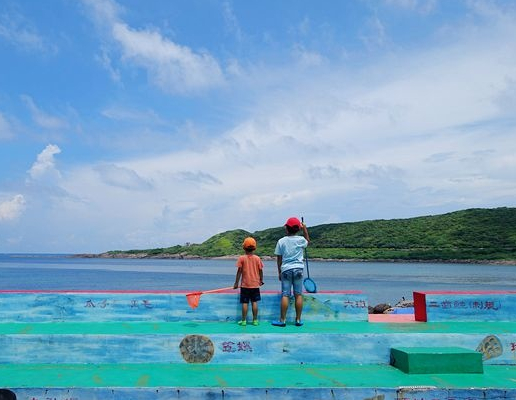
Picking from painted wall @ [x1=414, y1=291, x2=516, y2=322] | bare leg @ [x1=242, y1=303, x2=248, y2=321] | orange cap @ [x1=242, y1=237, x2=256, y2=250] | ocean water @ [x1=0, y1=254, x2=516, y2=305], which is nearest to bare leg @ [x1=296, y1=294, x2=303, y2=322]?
bare leg @ [x1=242, y1=303, x2=248, y2=321]

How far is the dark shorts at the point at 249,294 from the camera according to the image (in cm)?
862

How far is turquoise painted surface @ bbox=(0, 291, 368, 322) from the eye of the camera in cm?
899

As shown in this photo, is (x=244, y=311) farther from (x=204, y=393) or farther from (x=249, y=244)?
(x=204, y=393)

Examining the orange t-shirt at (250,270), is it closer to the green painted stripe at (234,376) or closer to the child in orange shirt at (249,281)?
the child in orange shirt at (249,281)

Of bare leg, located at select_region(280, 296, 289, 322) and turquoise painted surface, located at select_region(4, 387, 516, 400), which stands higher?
bare leg, located at select_region(280, 296, 289, 322)

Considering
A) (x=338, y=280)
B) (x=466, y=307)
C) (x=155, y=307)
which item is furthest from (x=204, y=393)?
(x=338, y=280)

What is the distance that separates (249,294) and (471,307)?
414cm

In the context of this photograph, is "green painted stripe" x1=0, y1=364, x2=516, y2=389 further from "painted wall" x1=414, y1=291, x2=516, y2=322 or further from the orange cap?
the orange cap

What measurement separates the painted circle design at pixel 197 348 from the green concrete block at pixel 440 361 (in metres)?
2.78

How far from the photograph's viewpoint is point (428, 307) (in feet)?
30.0

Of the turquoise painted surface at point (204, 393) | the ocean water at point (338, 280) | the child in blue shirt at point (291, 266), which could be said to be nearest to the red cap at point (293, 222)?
the child in blue shirt at point (291, 266)

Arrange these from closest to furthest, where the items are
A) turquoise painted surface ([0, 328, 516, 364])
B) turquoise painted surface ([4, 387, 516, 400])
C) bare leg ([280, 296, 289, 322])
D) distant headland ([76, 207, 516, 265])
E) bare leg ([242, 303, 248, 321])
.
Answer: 1. turquoise painted surface ([4, 387, 516, 400])
2. turquoise painted surface ([0, 328, 516, 364])
3. bare leg ([280, 296, 289, 322])
4. bare leg ([242, 303, 248, 321])
5. distant headland ([76, 207, 516, 265])

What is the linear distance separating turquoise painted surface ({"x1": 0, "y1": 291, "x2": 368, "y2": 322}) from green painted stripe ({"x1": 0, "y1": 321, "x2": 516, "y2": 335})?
A: 19cm

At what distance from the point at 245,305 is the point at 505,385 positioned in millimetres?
4090
